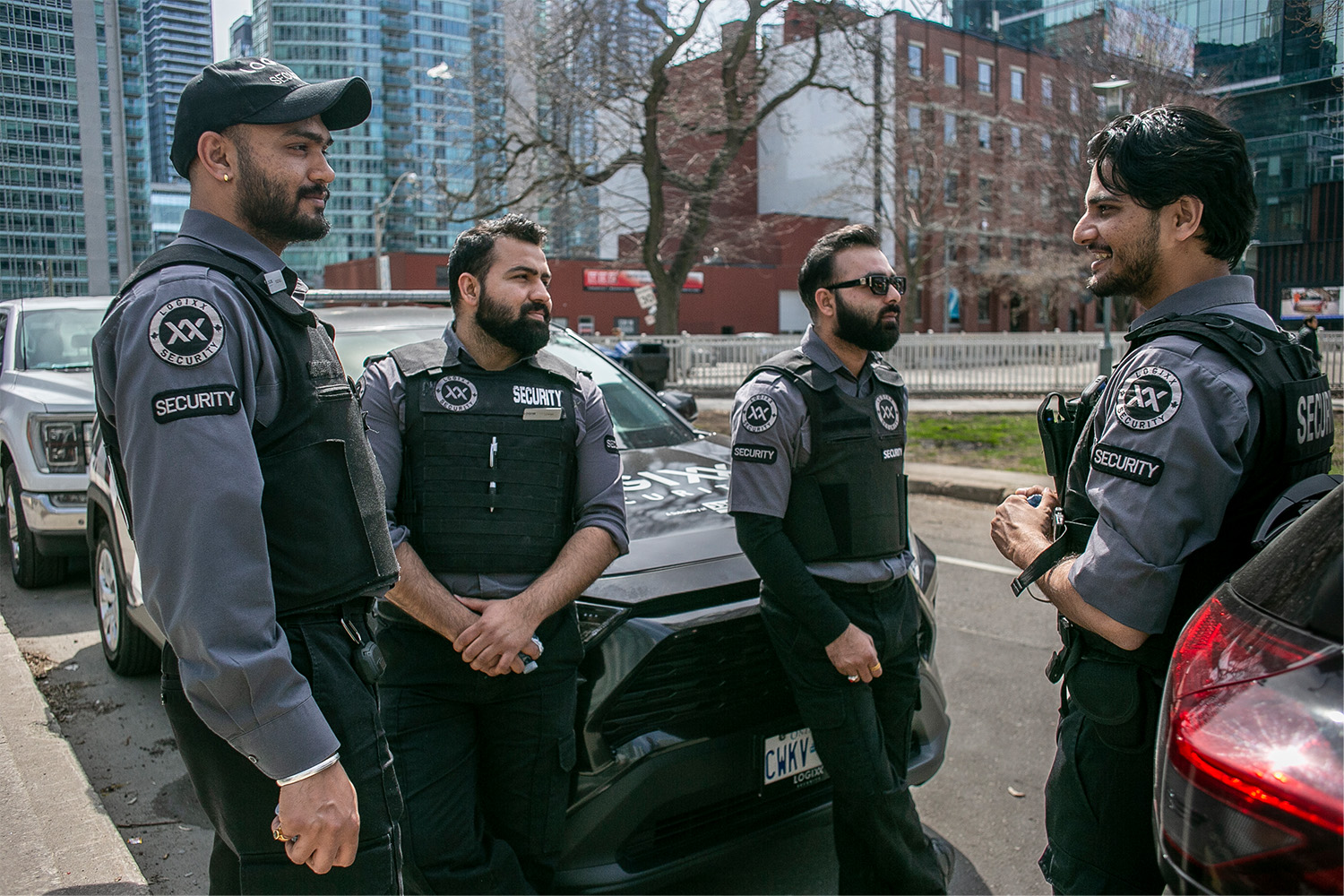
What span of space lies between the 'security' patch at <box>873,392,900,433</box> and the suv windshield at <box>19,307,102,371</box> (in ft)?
19.7

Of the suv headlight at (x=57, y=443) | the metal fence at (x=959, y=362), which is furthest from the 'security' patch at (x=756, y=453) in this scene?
the metal fence at (x=959, y=362)

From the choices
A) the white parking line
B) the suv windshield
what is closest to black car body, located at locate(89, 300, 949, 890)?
the white parking line

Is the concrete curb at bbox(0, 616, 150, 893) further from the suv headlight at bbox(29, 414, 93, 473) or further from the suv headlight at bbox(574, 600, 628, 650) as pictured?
the suv headlight at bbox(29, 414, 93, 473)

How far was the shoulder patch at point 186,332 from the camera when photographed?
158cm

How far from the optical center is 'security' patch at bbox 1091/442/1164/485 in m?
1.82

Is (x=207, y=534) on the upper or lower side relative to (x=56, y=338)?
Answer: lower

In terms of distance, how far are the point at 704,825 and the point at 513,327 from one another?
1468mm

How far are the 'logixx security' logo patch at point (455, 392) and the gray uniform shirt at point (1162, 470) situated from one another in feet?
5.14

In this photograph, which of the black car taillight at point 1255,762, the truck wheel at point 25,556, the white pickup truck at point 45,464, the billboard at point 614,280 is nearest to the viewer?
the black car taillight at point 1255,762

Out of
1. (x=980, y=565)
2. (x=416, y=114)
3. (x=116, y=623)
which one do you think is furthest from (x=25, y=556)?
(x=416, y=114)

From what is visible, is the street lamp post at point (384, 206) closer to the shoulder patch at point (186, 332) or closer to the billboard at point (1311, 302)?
the billboard at point (1311, 302)

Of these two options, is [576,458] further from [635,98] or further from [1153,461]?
[635,98]

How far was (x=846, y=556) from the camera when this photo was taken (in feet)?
8.86

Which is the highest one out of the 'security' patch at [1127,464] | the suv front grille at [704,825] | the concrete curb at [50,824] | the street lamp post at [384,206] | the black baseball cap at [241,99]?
the street lamp post at [384,206]
